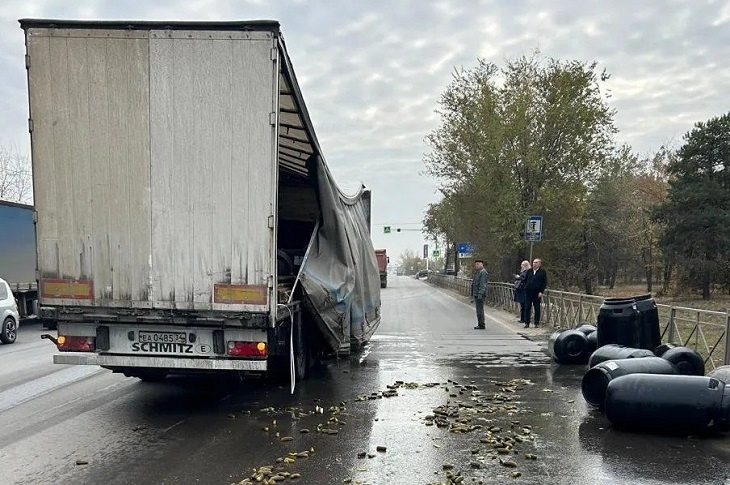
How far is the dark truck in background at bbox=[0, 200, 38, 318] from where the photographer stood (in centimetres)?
1723

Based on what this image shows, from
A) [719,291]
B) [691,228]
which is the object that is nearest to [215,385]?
[691,228]

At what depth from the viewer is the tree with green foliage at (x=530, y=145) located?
24.0 m

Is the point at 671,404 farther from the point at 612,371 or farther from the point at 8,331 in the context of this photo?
the point at 8,331

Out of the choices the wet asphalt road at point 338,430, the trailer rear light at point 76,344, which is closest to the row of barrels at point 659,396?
the wet asphalt road at point 338,430

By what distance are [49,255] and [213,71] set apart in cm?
258

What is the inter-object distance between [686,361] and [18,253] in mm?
17743

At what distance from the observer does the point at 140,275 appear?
618 centimetres

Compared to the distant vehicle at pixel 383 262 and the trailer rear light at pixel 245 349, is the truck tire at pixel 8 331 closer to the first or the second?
the trailer rear light at pixel 245 349

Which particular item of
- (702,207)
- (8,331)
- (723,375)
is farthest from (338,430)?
(702,207)

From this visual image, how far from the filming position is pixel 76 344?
6.50 m

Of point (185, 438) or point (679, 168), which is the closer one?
point (185, 438)

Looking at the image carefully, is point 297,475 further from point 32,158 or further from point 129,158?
point 32,158

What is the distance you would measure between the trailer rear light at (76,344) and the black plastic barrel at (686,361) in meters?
6.70

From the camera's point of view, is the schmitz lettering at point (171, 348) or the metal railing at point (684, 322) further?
the metal railing at point (684, 322)
